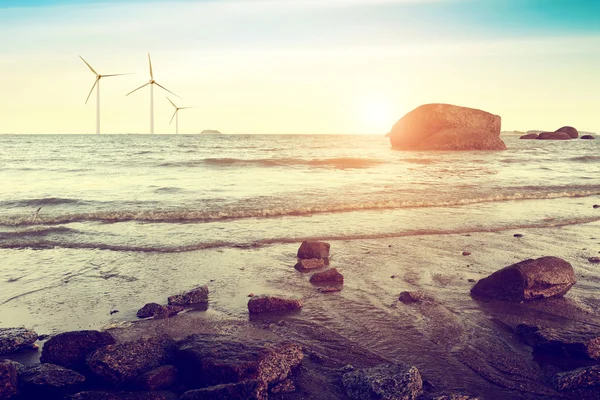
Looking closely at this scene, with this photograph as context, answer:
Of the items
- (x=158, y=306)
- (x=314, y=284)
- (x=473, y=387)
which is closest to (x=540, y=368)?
(x=473, y=387)

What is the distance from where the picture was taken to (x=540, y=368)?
4.80 meters

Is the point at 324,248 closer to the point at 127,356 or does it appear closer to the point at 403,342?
the point at 403,342

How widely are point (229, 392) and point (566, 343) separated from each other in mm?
3482

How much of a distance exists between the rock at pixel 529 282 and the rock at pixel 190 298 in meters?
3.80

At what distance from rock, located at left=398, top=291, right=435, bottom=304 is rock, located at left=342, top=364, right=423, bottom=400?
2.27 m

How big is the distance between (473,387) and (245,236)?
717cm

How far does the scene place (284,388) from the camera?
4.27 meters

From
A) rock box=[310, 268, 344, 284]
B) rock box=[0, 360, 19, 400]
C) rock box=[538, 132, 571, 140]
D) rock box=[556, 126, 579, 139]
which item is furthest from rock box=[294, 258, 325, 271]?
rock box=[556, 126, 579, 139]

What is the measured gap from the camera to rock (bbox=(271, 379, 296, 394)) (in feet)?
13.9

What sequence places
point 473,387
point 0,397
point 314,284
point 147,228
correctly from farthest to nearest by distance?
1. point 147,228
2. point 314,284
3. point 473,387
4. point 0,397

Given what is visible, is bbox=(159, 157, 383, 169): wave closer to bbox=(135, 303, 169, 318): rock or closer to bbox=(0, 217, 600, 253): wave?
bbox=(0, 217, 600, 253): wave

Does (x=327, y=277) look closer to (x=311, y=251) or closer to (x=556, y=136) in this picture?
(x=311, y=251)

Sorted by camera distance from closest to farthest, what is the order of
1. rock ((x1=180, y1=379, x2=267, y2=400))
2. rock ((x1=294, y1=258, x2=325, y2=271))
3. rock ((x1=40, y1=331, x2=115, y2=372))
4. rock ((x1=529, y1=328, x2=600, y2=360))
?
rock ((x1=180, y1=379, x2=267, y2=400)), rock ((x1=40, y1=331, x2=115, y2=372)), rock ((x1=529, y1=328, x2=600, y2=360)), rock ((x1=294, y1=258, x2=325, y2=271))


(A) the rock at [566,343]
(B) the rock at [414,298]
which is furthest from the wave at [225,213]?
(A) the rock at [566,343]
